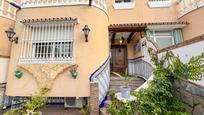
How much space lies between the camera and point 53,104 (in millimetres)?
7945

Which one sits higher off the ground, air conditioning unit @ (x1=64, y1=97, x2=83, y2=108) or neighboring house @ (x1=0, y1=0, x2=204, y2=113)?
neighboring house @ (x1=0, y1=0, x2=204, y2=113)

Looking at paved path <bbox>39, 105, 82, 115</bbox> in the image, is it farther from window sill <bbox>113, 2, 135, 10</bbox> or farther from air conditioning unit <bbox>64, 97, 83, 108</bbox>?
window sill <bbox>113, 2, 135, 10</bbox>

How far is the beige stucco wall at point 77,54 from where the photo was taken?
667 cm

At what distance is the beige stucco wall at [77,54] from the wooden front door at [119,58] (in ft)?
14.5

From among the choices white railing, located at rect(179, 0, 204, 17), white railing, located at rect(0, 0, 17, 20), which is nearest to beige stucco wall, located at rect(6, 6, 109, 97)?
white railing, located at rect(0, 0, 17, 20)

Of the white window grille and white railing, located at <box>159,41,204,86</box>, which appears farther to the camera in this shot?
the white window grille

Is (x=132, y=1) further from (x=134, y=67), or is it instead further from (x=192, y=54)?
(x=192, y=54)

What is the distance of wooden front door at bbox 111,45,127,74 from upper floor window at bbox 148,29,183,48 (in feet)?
10.1

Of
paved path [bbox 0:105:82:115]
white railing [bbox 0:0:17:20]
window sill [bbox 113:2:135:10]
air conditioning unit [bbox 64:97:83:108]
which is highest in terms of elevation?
window sill [bbox 113:2:135:10]

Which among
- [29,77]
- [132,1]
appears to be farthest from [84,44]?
Result: [132,1]

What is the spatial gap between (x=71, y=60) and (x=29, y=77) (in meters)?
2.35

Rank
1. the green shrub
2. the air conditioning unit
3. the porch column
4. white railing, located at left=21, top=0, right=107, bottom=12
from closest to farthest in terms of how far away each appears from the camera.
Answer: the green shrub, the porch column, the air conditioning unit, white railing, located at left=21, top=0, right=107, bottom=12

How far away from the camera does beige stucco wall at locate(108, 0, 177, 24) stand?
11.2m

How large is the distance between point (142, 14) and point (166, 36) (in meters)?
2.81
